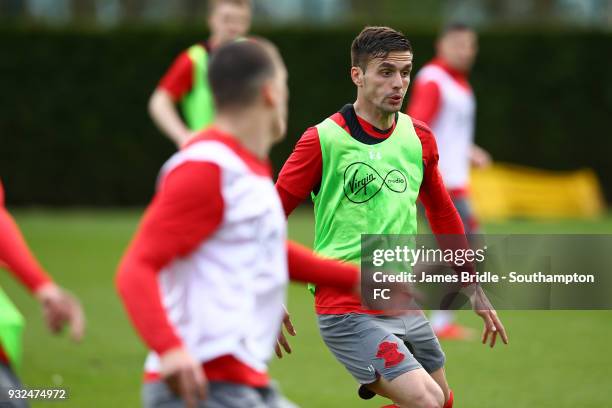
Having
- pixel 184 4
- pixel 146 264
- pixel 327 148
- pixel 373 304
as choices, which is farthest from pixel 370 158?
pixel 184 4

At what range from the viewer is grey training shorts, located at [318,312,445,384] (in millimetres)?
5016

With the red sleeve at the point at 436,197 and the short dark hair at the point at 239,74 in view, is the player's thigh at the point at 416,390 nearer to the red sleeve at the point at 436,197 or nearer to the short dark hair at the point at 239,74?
the red sleeve at the point at 436,197

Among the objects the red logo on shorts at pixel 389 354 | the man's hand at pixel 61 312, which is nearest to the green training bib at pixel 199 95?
the red logo on shorts at pixel 389 354

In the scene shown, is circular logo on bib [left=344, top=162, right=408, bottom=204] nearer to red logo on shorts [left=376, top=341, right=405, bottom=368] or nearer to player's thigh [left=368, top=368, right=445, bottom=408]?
red logo on shorts [left=376, top=341, right=405, bottom=368]

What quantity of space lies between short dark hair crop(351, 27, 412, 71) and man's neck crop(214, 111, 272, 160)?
1799 millimetres

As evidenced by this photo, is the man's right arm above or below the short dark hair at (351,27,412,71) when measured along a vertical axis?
below

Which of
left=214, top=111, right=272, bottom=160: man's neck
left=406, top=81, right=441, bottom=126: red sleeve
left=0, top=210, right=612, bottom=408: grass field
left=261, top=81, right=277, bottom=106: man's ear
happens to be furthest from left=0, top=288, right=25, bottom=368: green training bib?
left=406, top=81, right=441, bottom=126: red sleeve

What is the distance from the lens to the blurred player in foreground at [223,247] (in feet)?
11.3

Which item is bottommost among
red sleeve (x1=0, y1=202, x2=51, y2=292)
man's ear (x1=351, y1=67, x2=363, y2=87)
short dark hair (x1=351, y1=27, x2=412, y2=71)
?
red sleeve (x1=0, y1=202, x2=51, y2=292)

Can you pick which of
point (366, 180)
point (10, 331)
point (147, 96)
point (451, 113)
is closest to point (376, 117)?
point (366, 180)

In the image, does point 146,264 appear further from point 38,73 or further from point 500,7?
point 500,7

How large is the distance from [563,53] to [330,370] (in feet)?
44.5

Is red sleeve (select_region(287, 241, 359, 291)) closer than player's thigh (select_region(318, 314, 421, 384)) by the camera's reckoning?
Yes

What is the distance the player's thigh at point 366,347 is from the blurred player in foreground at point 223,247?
1317 mm
